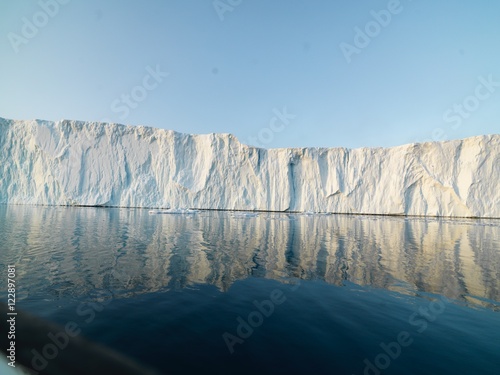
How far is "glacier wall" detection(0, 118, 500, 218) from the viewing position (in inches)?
1271

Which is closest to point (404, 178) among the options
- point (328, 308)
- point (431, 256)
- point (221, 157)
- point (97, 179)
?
point (221, 157)

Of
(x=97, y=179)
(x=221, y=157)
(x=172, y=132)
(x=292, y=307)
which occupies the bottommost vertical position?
(x=292, y=307)

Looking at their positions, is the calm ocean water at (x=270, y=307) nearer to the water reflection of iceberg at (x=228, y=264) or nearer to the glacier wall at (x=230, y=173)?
the water reflection of iceberg at (x=228, y=264)

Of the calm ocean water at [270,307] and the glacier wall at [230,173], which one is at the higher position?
the glacier wall at [230,173]

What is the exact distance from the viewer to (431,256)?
768 centimetres

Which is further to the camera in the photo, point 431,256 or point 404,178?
point 404,178

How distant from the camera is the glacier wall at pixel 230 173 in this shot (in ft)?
106

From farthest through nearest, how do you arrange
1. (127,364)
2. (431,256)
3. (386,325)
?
(431,256) < (386,325) < (127,364)

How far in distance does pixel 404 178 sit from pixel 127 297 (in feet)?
124

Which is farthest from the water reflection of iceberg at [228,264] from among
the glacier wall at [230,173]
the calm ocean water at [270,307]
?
the glacier wall at [230,173]

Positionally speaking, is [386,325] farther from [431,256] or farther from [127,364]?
[431,256]

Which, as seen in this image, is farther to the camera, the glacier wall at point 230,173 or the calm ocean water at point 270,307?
the glacier wall at point 230,173

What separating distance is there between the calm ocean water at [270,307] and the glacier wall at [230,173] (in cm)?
2966

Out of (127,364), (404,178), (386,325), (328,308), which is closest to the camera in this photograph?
(127,364)
